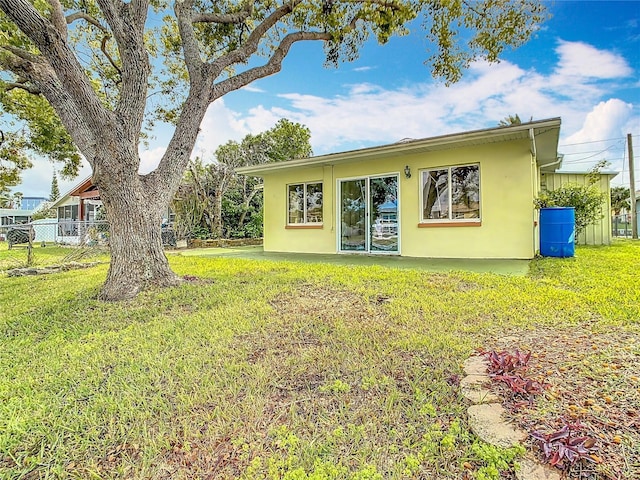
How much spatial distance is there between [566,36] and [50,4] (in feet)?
40.8

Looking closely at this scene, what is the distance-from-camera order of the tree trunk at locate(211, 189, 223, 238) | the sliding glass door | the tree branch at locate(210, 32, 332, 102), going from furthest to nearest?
1. the tree trunk at locate(211, 189, 223, 238)
2. the sliding glass door
3. the tree branch at locate(210, 32, 332, 102)

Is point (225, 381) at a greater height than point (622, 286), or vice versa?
point (622, 286)

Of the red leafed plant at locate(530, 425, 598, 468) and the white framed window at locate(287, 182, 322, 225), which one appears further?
the white framed window at locate(287, 182, 322, 225)

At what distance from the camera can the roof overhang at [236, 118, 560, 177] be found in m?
7.04

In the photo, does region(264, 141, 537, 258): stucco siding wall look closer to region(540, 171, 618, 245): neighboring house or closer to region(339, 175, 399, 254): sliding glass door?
region(339, 175, 399, 254): sliding glass door

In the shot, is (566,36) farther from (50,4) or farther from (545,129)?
(50,4)

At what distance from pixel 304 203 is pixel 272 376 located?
29.7 ft

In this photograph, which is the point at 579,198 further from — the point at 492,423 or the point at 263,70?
the point at 492,423

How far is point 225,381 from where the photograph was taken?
8.37 ft

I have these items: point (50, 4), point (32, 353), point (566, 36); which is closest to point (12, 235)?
point (50, 4)

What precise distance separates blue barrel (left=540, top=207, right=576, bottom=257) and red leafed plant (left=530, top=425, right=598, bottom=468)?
7479 millimetres

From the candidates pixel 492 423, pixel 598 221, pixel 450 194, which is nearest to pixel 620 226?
pixel 598 221

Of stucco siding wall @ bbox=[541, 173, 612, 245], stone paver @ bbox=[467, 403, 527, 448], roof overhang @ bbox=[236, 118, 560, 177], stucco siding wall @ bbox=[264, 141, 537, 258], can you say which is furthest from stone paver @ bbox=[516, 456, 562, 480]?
stucco siding wall @ bbox=[541, 173, 612, 245]

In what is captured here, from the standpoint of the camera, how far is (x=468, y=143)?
8078 mm
